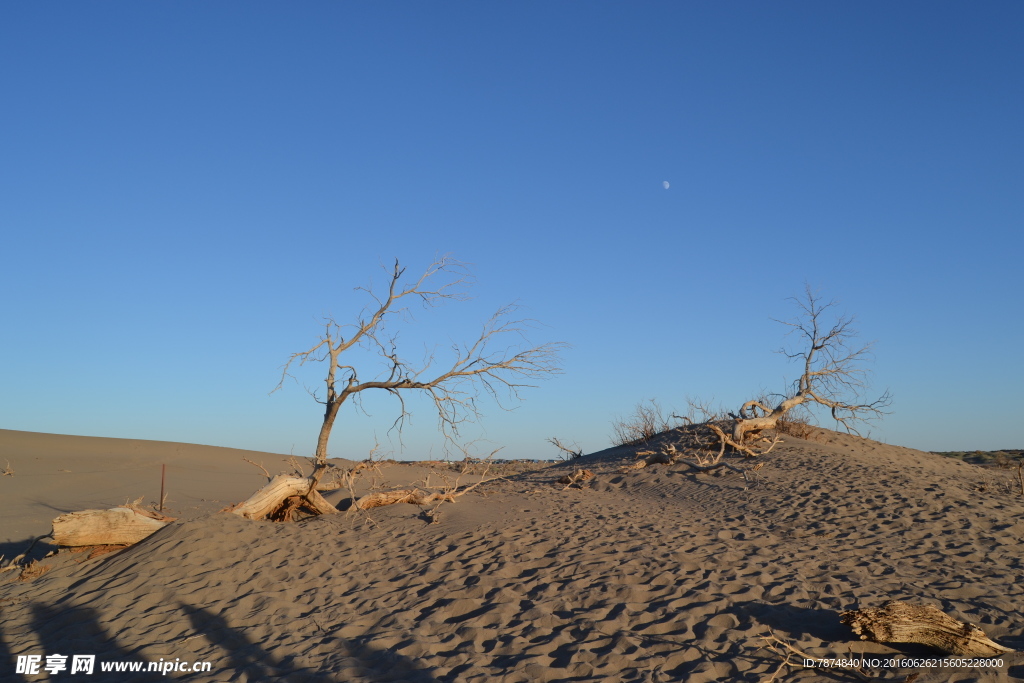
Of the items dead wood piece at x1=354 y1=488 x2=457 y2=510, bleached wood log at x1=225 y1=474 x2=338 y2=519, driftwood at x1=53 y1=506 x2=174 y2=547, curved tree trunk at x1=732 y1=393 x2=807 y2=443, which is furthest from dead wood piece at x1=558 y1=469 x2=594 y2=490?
driftwood at x1=53 y1=506 x2=174 y2=547

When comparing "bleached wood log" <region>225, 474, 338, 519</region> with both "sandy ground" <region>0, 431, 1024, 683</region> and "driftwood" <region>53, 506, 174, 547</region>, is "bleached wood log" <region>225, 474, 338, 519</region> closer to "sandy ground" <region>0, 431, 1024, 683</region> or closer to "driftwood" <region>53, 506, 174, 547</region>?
"sandy ground" <region>0, 431, 1024, 683</region>

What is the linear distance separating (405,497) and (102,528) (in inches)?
180

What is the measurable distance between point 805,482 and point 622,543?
521 cm

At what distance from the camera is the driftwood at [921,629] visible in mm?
4664

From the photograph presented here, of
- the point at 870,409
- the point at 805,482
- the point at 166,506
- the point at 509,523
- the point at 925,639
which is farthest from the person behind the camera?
the point at 870,409

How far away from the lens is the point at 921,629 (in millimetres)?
4824

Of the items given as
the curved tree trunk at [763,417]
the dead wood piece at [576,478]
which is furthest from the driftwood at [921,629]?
the curved tree trunk at [763,417]

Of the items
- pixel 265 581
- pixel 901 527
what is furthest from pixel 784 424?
pixel 265 581

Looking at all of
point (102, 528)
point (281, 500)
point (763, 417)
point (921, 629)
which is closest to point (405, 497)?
point (281, 500)

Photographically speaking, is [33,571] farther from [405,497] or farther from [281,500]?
[405,497]

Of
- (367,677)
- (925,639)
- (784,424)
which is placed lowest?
(367,677)

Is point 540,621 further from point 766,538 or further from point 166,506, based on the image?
point 166,506

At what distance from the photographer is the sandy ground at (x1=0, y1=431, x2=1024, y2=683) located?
5.19 m

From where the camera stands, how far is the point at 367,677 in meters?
5.01
